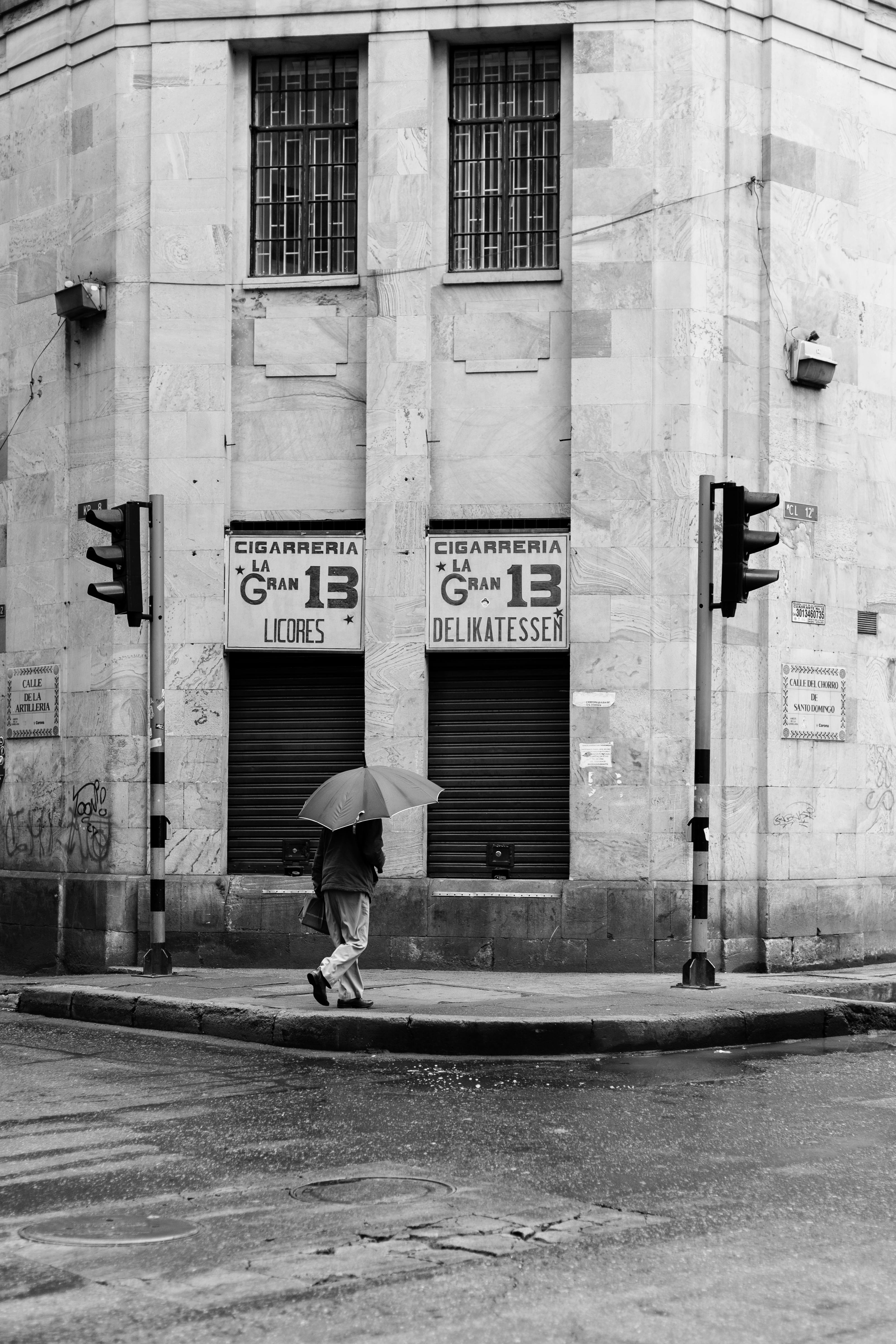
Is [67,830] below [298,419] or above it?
below

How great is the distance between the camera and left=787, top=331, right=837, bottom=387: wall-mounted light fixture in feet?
51.0

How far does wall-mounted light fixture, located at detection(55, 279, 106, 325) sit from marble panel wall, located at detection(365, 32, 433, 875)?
8.37 feet

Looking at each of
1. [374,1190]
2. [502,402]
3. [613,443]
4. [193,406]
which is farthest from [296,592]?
[374,1190]

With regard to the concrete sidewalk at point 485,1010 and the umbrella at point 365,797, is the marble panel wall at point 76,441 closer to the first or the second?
the concrete sidewalk at point 485,1010

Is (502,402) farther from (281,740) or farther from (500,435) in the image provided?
(281,740)

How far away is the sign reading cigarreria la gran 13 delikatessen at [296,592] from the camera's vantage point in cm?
1542

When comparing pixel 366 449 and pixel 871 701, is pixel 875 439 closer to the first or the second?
pixel 871 701

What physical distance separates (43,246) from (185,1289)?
44.0ft

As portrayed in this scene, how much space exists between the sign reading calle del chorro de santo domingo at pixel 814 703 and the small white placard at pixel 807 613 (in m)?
0.40

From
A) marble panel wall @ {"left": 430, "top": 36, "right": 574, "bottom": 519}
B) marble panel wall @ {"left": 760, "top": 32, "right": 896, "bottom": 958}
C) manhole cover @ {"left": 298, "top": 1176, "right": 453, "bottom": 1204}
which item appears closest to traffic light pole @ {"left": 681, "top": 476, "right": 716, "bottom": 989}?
marble panel wall @ {"left": 760, "top": 32, "right": 896, "bottom": 958}

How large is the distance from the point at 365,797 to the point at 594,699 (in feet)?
13.3

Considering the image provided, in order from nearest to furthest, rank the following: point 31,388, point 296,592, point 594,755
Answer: point 594,755 → point 296,592 → point 31,388

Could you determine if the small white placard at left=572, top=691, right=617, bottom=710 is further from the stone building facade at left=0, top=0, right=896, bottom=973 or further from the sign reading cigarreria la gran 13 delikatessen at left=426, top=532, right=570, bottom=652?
the sign reading cigarreria la gran 13 delikatessen at left=426, top=532, right=570, bottom=652

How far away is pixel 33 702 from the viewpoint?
16.5 metres
